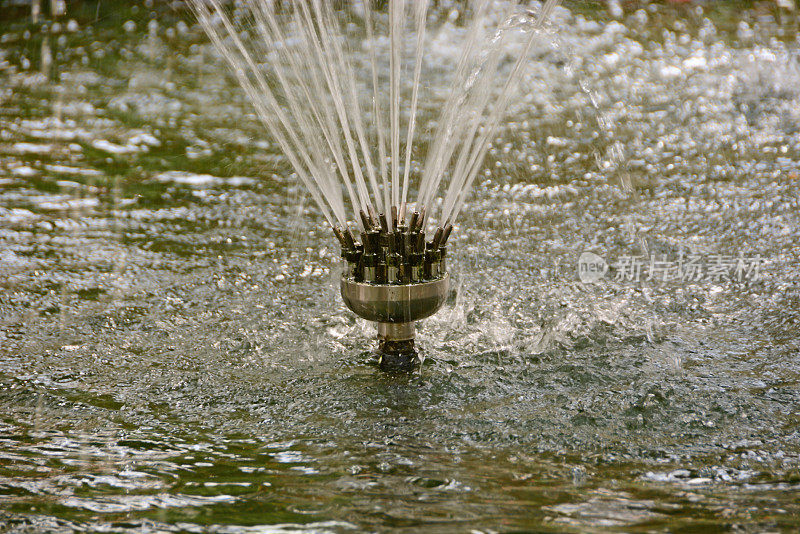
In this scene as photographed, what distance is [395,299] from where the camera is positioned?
3047 mm

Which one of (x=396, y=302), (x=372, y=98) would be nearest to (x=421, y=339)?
(x=396, y=302)

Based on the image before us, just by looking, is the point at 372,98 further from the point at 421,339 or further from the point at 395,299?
the point at 395,299

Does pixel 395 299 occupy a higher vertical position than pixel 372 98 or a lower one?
lower

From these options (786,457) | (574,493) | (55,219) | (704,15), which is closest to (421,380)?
(574,493)

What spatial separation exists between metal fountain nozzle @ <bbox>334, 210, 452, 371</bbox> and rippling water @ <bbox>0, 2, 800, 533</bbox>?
1.04ft

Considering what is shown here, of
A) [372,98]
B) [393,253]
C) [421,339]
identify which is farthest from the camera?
[372,98]

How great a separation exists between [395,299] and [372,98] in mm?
4508

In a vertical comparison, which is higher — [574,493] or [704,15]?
[704,15]

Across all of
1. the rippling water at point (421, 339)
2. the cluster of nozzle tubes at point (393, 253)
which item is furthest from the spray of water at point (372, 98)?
the rippling water at point (421, 339)

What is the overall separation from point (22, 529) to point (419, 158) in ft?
14.2

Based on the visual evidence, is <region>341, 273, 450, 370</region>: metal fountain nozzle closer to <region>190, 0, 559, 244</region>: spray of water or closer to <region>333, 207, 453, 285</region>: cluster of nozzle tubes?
<region>333, 207, 453, 285</region>: cluster of nozzle tubes

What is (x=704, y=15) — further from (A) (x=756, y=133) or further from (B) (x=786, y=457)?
(B) (x=786, y=457)

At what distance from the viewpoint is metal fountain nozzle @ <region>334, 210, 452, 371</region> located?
3.04 metres

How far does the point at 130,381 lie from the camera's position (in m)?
3.32
